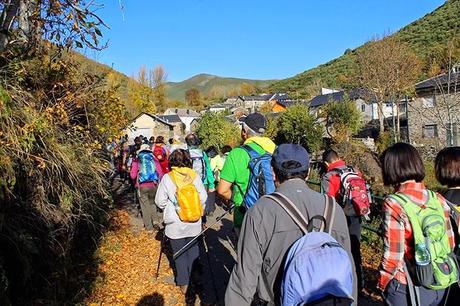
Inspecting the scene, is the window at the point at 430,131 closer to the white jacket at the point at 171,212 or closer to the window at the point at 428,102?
the window at the point at 428,102

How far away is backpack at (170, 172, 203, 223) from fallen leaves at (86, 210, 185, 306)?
122 cm

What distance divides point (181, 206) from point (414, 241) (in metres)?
2.95

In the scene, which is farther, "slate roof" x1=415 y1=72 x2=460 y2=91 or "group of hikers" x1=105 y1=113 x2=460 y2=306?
"slate roof" x1=415 y1=72 x2=460 y2=91

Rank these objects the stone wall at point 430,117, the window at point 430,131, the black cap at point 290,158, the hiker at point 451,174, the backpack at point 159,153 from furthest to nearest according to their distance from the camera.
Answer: the window at point 430,131 < the stone wall at point 430,117 < the backpack at point 159,153 < the hiker at point 451,174 < the black cap at point 290,158

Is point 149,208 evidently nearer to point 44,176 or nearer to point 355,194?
point 44,176

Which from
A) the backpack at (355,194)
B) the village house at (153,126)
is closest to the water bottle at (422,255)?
the backpack at (355,194)

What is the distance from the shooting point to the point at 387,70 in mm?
36312

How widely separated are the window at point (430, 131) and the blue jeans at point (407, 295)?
32.6 m

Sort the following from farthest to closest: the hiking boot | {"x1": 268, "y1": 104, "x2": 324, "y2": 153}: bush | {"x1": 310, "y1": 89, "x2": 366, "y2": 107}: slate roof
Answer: {"x1": 310, "y1": 89, "x2": 366, "y2": 107}: slate roof < {"x1": 268, "y1": 104, "x2": 324, "y2": 153}: bush < the hiking boot

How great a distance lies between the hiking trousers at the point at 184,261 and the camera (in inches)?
201

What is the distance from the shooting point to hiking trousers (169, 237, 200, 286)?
5114 millimetres

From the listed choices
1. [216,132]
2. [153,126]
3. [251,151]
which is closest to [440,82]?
[216,132]

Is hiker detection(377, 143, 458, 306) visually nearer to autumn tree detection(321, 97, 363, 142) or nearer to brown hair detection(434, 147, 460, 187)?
brown hair detection(434, 147, 460, 187)

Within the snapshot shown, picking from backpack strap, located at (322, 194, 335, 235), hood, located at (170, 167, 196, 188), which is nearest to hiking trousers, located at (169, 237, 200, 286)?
hood, located at (170, 167, 196, 188)
